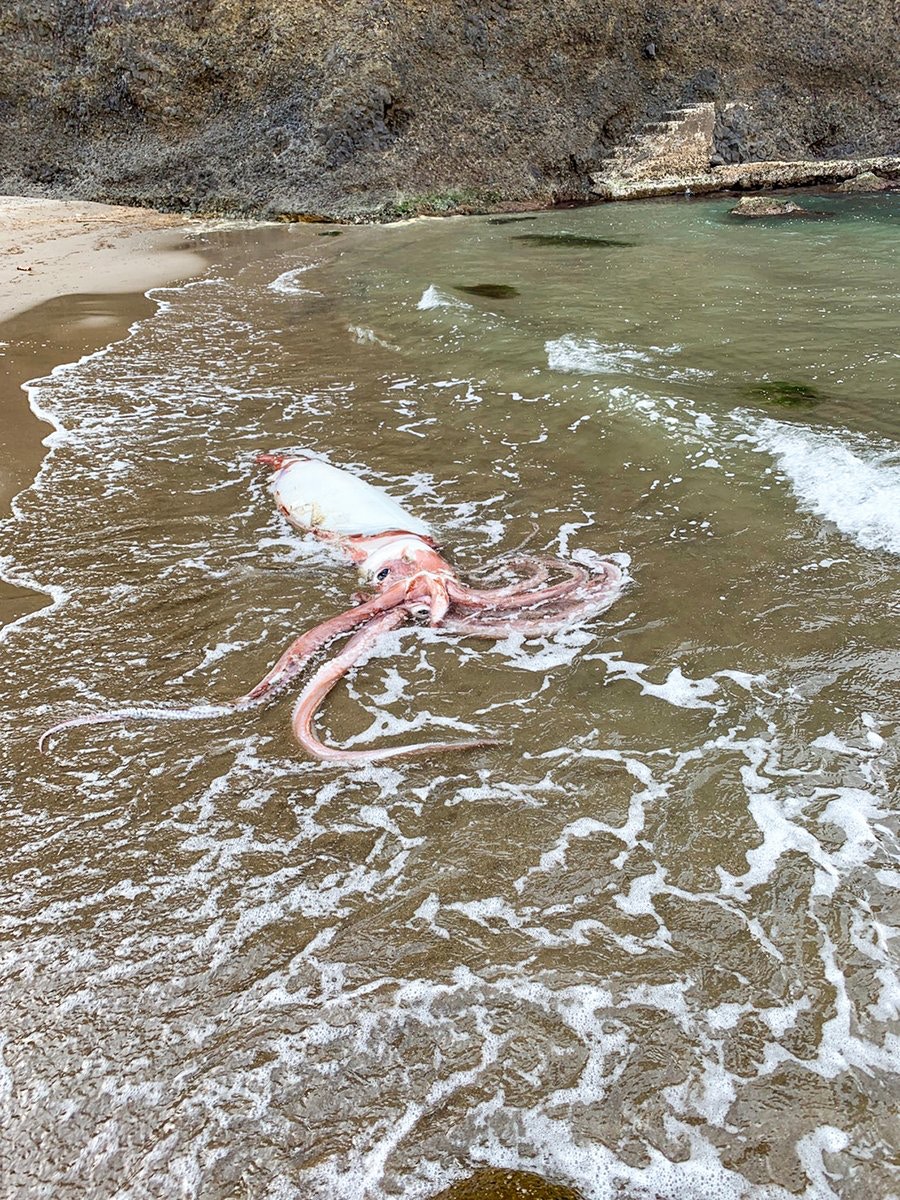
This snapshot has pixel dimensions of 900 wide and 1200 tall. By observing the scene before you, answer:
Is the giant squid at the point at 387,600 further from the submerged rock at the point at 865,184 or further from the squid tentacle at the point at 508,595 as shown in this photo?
the submerged rock at the point at 865,184

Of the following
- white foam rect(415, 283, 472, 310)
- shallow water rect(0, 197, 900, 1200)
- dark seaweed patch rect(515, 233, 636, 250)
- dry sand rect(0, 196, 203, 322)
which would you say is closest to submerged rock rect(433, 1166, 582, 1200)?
shallow water rect(0, 197, 900, 1200)

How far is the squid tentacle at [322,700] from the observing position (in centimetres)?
322

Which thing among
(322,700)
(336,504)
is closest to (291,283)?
(336,504)

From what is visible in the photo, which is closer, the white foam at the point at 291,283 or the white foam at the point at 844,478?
the white foam at the point at 844,478

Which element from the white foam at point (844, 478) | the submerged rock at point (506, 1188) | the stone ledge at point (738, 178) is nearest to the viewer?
the submerged rock at point (506, 1188)

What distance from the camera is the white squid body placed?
4.64 meters

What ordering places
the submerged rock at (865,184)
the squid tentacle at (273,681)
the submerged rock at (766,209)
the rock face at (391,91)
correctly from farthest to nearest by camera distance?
1. the submerged rock at (865,184)
2. the rock face at (391,91)
3. the submerged rock at (766,209)
4. the squid tentacle at (273,681)

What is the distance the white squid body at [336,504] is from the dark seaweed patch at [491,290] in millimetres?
6510

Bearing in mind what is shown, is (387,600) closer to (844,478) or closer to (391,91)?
(844,478)

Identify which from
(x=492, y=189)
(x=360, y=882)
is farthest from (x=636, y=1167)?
(x=492, y=189)

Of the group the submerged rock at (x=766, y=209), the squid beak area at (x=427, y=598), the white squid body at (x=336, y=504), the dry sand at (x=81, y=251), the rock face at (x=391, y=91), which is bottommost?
the squid beak area at (x=427, y=598)

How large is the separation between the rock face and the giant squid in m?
16.7

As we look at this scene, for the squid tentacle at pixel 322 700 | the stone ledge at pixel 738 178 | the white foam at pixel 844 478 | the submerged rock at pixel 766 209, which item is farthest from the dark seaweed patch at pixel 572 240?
the squid tentacle at pixel 322 700

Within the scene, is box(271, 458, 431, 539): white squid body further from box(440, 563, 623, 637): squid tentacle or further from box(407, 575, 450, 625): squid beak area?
box(440, 563, 623, 637): squid tentacle
